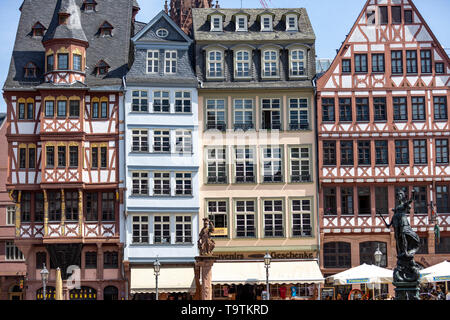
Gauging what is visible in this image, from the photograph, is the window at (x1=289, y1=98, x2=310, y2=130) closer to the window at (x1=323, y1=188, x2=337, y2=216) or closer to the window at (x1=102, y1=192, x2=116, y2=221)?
the window at (x1=323, y1=188, x2=337, y2=216)

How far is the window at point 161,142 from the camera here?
43.0 m

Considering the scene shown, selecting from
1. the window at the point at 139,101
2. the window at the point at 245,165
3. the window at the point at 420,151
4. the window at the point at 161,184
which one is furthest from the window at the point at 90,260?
the window at the point at 420,151

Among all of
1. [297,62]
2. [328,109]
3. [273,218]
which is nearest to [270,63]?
[297,62]

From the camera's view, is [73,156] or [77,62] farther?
[77,62]

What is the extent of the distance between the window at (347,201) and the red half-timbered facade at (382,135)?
56 millimetres

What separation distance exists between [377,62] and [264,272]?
13.6m

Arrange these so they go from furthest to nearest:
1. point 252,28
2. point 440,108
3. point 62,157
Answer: point 252,28, point 440,108, point 62,157

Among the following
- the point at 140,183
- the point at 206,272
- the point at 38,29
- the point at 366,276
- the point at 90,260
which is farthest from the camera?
the point at 38,29

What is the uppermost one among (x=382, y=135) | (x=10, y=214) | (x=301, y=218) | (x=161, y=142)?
(x=382, y=135)

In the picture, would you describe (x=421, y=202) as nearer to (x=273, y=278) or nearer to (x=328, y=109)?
(x=328, y=109)

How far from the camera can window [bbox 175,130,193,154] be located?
43.2 metres

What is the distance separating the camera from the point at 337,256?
4284 cm
